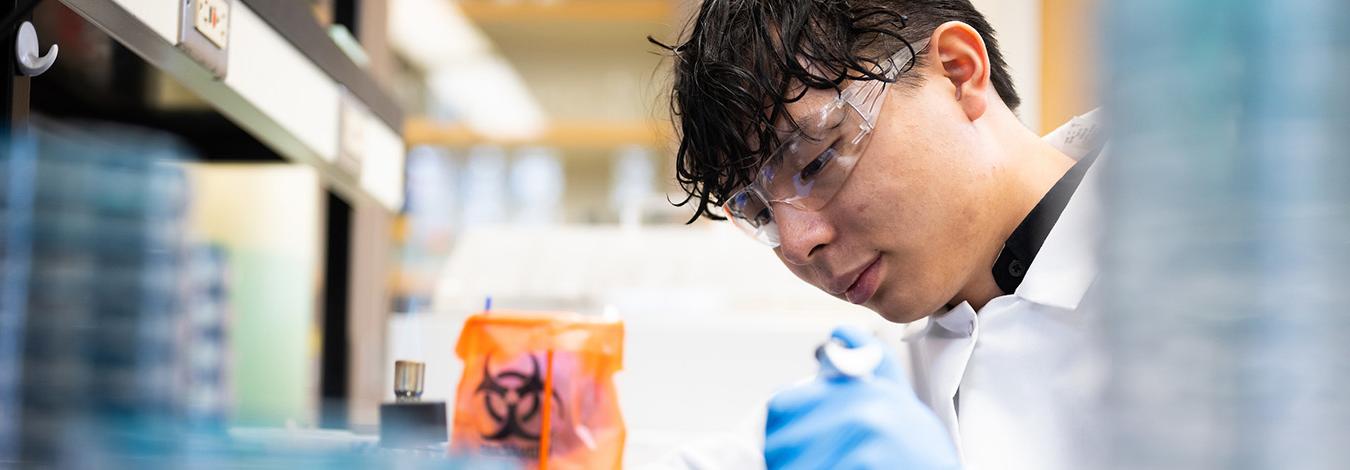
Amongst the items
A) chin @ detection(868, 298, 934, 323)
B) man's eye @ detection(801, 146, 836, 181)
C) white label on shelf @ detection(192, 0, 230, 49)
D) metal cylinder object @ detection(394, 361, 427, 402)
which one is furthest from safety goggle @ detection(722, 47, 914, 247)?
white label on shelf @ detection(192, 0, 230, 49)

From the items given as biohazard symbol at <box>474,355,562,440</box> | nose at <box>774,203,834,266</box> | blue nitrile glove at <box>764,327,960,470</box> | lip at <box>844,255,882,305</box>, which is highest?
nose at <box>774,203,834,266</box>

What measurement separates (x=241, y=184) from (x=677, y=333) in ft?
3.87

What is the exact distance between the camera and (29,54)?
1015mm

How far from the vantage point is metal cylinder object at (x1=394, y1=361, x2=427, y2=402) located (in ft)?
4.33

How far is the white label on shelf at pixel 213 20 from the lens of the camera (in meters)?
1.12

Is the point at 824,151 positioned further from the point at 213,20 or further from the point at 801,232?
the point at 213,20

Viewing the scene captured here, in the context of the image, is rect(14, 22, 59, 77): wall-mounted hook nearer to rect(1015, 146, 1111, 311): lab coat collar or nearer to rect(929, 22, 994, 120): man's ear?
rect(929, 22, 994, 120): man's ear

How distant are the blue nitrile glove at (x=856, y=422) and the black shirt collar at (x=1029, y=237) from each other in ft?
1.57

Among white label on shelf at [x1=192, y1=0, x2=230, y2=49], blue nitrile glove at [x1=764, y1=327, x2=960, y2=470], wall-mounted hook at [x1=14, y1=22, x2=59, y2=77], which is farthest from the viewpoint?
white label on shelf at [x1=192, y1=0, x2=230, y2=49]

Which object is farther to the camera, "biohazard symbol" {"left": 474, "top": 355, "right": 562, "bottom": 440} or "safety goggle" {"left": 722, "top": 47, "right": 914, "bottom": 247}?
"biohazard symbol" {"left": 474, "top": 355, "right": 562, "bottom": 440}

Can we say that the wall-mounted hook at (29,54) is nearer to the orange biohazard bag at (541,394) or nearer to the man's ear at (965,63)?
the orange biohazard bag at (541,394)

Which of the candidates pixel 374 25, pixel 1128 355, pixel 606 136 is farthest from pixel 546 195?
pixel 1128 355

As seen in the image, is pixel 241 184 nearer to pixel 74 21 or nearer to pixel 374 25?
pixel 374 25

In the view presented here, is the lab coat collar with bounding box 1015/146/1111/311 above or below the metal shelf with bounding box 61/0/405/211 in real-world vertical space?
below
